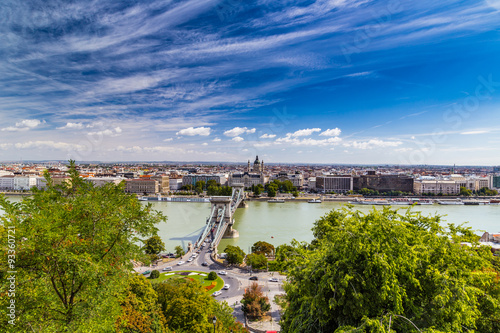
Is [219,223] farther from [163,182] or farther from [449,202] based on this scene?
[449,202]

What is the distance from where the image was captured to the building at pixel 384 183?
216ft

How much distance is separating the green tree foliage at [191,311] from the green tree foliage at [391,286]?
3.53m

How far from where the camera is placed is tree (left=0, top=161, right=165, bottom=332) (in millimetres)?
3535

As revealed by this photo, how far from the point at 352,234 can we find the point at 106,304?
3.43 metres

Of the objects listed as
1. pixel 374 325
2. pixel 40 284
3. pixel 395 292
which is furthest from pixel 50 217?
pixel 395 292

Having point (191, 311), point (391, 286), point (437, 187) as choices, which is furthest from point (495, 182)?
point (391, 286)

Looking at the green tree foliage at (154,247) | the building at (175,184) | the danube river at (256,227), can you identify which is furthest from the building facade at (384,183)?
the green tree foliage at (154,247)

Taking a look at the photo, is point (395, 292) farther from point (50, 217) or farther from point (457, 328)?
point (50, 217)

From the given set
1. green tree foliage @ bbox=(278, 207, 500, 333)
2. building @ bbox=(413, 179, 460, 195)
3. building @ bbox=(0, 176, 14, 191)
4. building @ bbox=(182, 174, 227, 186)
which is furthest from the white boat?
building @ bbox=(0, 176, 14, 191)

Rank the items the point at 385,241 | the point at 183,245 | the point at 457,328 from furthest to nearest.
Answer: the point at 183,245 → the point at 385,241 → the point at 457,328

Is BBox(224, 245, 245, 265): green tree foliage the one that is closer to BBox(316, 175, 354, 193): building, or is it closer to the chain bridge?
the chain bridge

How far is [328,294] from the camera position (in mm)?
4312

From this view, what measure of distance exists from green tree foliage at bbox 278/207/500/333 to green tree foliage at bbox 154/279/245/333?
3.53 meters

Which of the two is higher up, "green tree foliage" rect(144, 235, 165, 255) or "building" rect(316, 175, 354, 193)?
"building" rect(316, 175, 354, 193)
